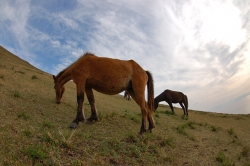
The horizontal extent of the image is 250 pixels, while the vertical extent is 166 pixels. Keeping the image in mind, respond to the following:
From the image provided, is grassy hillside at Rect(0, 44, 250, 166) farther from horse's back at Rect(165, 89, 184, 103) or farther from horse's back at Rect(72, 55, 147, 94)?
horse's back at Rect(165, 89, 184, 103)

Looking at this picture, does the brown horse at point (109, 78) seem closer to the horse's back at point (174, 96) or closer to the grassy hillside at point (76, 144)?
the grassy hillside at point (76, 144)

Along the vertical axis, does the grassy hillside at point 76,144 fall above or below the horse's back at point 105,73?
below

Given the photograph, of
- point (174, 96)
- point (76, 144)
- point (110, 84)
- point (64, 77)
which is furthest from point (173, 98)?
point (76, 144)

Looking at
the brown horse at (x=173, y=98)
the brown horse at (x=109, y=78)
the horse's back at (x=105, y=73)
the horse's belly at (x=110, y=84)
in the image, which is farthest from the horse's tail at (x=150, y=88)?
the brown horse at (x=173, y=98)

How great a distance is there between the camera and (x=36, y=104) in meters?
8.67

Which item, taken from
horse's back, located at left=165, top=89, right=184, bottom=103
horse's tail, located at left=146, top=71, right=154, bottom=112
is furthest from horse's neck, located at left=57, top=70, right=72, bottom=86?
horse's back, located at left=165, top=89, right=184, bottom=103

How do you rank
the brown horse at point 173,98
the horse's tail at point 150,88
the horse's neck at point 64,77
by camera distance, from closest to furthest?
1. the horse's tail at point 150,88
2. the horse's neck at point 64,77
3. the brown horse at point 173,98

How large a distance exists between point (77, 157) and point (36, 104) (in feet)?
16.0

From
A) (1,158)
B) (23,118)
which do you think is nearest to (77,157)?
(1,158)

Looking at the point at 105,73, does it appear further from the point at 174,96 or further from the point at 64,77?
the point at 174,96

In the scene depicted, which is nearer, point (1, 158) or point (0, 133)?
point (1, 158)

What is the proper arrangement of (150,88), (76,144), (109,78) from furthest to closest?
(150,88), (109,78), (76,144)

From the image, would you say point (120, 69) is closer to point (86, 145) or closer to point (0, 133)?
point (86, 145)

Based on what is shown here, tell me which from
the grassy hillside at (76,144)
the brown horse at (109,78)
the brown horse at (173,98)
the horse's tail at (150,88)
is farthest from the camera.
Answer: the brown horse at (173,98)
